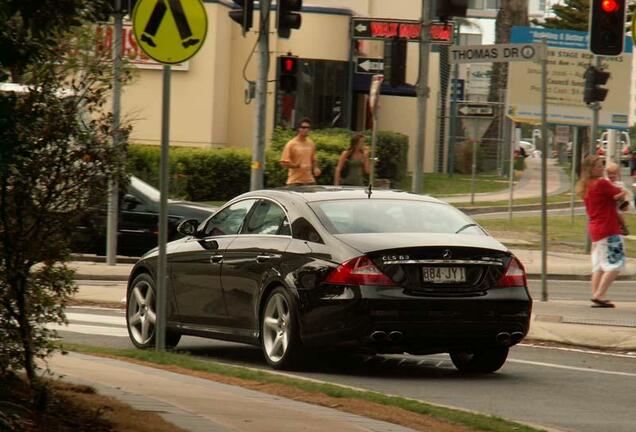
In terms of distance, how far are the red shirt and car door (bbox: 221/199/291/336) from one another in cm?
607

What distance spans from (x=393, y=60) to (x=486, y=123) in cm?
1886

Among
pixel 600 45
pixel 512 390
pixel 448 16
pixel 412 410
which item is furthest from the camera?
pixel 600 45

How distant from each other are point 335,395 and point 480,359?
2.79m

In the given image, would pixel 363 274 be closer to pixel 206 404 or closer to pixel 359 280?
pixel 359 280

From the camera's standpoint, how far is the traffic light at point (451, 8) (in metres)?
18.2

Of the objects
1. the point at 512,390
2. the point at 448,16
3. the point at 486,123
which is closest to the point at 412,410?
the point at 512,390

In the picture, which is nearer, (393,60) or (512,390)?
(512,390)

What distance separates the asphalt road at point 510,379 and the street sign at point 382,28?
3023 cm

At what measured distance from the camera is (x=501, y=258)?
460 inches

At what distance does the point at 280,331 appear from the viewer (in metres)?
11.9

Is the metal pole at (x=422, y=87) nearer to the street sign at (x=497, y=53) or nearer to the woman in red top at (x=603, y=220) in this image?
the street sign at (x=497, y=53)

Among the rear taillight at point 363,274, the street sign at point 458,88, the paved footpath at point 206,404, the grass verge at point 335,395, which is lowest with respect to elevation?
the grass verge at point 335,395

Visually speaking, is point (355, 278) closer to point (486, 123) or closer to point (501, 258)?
point (501, 258)

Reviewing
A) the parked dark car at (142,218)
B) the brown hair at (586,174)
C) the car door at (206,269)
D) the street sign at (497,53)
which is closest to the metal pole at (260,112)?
the parked dark car at (142,218)
